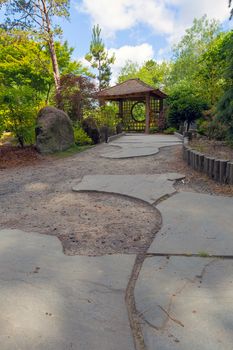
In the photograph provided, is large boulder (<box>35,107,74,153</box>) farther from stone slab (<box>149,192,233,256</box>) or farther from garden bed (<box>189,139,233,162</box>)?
stone slab (<box>149,192,233,256</box>)

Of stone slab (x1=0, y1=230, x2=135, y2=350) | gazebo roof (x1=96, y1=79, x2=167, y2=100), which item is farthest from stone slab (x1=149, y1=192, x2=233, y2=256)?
gazebo roof (x1=96, y1=79, x2=167, y2=100)

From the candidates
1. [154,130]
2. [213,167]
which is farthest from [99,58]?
[213,167]

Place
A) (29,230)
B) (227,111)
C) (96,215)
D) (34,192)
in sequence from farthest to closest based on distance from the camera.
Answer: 1. (227,111)
2. (34,192)
3. (96,215)
4. (29,230)

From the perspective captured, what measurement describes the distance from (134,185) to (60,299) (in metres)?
2.43

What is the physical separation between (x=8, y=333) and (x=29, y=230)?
1.26 metres

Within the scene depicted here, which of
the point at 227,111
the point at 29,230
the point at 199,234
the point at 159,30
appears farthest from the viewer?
the point at 159,30

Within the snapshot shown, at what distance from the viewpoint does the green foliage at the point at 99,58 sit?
78.4 ft

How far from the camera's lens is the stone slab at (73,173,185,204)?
3348 mm

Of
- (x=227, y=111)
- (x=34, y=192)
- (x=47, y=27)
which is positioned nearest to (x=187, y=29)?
(x=47, y=27)

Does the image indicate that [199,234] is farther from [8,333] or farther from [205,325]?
[8,333]

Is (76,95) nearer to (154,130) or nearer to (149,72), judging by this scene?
(154,130)

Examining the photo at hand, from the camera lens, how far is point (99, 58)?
2412cm

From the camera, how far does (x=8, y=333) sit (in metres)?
1.24

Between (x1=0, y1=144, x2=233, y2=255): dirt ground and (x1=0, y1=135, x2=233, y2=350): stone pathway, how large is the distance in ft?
0.54
